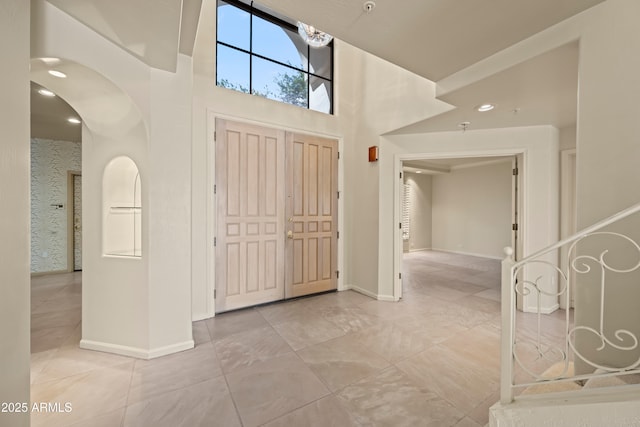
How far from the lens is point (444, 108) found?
291 cm

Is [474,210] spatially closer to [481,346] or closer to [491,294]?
[491,294]

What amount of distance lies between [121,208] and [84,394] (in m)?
1.55

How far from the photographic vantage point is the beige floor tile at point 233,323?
9.18ft

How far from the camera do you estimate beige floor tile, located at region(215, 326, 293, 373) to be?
2.24 metres

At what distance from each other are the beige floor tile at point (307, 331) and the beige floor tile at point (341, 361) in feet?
0.35

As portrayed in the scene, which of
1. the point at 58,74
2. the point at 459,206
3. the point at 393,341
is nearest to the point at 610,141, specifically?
the point at 393,341

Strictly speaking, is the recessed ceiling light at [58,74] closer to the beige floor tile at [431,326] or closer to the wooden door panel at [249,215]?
the wooden door panel at [249,215]

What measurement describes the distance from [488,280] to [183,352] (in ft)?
17.0

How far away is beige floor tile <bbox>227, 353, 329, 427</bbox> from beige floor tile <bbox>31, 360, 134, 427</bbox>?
0.75 meters

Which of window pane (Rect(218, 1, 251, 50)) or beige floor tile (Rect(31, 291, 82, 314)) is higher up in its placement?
window pane (Rect(218, 1, 251, 50))

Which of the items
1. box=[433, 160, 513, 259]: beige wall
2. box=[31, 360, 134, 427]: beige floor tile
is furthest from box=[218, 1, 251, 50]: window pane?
box=[433, 160, 513, 259]: beige wall

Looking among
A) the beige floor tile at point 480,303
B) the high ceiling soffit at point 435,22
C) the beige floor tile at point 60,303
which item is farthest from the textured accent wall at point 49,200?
the beige floor tile at point 480,303

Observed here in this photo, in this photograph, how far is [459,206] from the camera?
8.08 meters

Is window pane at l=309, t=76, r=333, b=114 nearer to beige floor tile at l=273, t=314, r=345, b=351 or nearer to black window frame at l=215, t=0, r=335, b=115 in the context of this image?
black window frame at l=215, t=0, r=335, b=115
